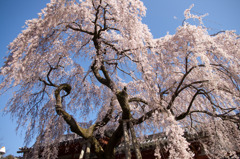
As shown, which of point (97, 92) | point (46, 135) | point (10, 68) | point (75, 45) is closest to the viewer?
point (10, 68)

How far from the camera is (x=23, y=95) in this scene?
5027 mm

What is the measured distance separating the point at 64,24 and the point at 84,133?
3.54 metres

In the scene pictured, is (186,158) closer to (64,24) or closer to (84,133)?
(84,133)

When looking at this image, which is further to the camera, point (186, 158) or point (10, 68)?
point (10, 68)

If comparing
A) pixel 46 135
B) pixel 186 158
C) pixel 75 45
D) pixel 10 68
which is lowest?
pixel 186 158

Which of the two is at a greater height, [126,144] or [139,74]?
[139,74]

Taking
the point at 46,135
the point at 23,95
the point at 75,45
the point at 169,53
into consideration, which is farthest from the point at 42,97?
the point at 169,53

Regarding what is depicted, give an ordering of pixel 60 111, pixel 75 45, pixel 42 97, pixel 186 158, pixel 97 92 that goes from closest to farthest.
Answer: pixel 186 158
pixel 60 111
pixel 42 97
pixel 75 45
pixel 97 92

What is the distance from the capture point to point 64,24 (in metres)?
4.98

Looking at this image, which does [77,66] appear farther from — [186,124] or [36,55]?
[186,124]

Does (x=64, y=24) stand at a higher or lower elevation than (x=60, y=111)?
higher

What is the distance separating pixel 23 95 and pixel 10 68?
1748 mm

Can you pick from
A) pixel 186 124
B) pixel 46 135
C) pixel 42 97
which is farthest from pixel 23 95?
pixel 186 124

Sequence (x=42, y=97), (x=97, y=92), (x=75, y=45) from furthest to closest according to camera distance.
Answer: (x=97, y=92), (x=75, y=45), (x=42, y=97)
